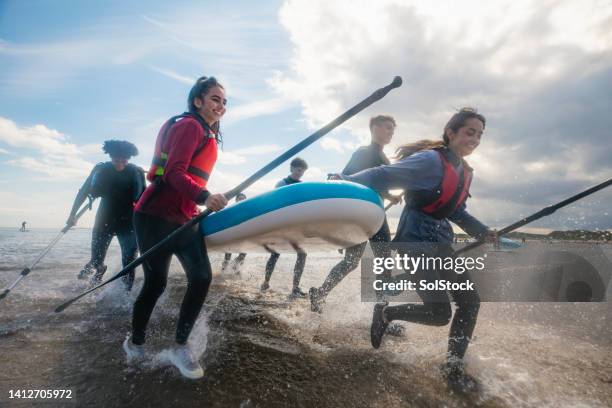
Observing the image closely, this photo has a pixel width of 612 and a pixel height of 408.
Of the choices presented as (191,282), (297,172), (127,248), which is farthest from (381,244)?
(127,248)

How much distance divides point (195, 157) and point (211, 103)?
467mm

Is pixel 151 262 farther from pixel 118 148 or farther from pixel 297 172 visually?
pixel 297 172

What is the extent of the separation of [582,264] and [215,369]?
685 centimetres

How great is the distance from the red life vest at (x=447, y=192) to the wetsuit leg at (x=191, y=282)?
5.95 ft

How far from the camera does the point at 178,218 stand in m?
2.39

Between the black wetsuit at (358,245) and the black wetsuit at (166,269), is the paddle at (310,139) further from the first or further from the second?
the black wetsuit at (358,245)

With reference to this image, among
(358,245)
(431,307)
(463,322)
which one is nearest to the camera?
(463,322)

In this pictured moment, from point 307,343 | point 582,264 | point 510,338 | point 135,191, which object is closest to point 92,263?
point 135,191

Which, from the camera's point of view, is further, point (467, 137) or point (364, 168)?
point (364, 168)

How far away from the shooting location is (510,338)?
11.3 ft

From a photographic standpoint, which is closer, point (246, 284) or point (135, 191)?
point (135, 191)

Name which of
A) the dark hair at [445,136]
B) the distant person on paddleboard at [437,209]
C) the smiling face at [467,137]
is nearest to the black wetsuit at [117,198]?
the distant person on paddleboard at [437,209]

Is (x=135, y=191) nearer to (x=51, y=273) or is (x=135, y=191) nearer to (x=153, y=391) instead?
(x=153, y=391)

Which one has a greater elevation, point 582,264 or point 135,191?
→ point 135,191
